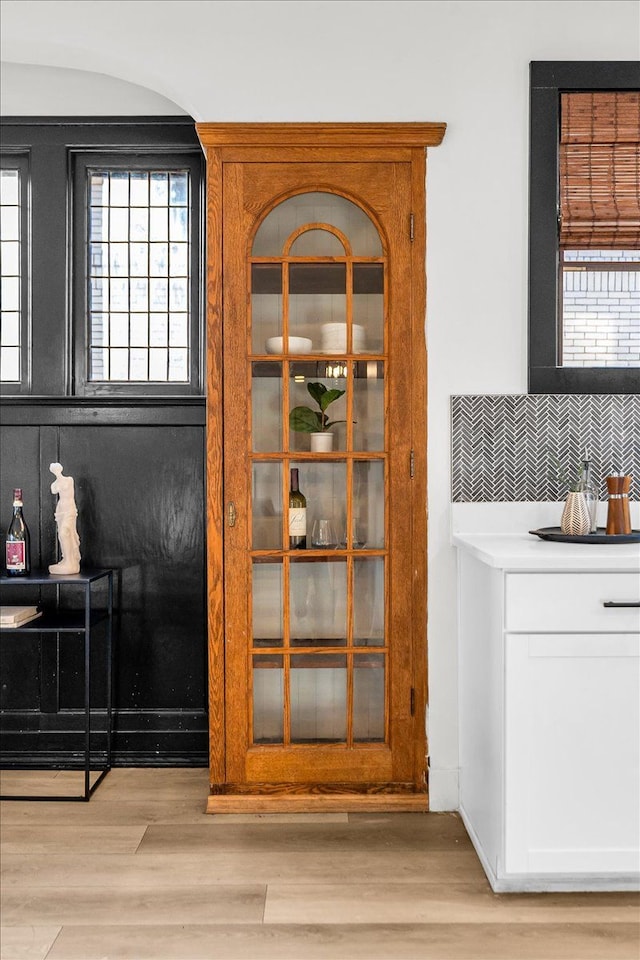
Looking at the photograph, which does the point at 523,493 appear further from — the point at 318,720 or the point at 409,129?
the point at 409,129

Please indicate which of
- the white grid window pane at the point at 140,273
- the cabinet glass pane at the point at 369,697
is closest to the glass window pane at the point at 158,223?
the white grid window pane at the point at 140,273

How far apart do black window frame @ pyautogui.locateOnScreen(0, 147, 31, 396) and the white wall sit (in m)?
0.47

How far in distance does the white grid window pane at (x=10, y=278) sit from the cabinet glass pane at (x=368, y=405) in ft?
4.55

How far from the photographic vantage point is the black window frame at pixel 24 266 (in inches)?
113

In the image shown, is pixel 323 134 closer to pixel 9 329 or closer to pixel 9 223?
pixel 9 223

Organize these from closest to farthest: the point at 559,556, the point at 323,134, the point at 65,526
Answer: the point at 559,556, the point at 323,134, the point at 65,526

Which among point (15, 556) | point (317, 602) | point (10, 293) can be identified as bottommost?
point (317, 602)

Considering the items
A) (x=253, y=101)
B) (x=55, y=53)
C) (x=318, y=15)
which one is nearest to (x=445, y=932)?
(x=253, y=101)

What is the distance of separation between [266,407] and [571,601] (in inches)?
46.0

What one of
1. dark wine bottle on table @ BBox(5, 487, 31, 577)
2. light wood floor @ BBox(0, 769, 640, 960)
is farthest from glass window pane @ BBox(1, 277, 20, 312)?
light wood floor @ BBox(0, 769, 640, 960)

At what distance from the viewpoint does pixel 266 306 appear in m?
2.49

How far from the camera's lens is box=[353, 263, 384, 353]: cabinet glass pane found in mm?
2482

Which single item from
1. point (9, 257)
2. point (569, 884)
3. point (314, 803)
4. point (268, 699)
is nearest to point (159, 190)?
point (9, 257)

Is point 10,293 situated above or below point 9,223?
below
